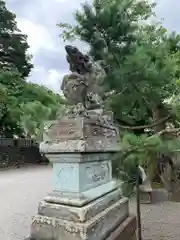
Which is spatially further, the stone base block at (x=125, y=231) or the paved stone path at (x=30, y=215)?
the paved stone path at (x=30, y=215)

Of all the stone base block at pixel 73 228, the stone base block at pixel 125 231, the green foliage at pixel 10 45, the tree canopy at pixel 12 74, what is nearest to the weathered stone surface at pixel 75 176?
the stone base block at pixel 73 228

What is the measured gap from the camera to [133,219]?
9.73 feet

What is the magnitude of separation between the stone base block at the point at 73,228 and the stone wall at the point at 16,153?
10097mm

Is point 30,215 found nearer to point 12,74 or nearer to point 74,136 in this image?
point 74,136

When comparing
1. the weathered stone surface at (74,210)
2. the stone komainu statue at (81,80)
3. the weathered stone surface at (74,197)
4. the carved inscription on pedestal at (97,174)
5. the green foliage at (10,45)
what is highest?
the green foliage at (10,45)

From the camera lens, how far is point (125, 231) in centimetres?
267

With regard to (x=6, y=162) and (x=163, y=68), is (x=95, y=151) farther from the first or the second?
(x=6, y=162)

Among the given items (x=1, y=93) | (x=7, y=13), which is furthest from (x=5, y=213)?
(x=7, y=13)

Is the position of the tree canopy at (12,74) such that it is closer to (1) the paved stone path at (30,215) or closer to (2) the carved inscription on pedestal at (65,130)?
(1) the paved stone path at (30,215)

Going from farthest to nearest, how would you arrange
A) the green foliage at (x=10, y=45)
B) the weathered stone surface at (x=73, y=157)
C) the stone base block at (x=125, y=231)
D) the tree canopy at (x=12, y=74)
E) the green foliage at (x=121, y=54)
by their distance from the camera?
the green foliage at (x=10, y=45) → the tree canopy at (x=12, y=74) → the green foliage at (x=121, y=54) → the stone base block at (x=125, y=231) → the weathered stone surface at (x=73, y=157)

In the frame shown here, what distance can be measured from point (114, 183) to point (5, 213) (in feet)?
8.66

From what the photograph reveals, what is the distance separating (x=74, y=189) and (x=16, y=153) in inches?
446

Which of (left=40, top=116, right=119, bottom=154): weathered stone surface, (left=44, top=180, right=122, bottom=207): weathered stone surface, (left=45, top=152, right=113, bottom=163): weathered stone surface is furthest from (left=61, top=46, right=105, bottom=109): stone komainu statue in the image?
(left=44, top=180, right=122, bottom=207): weathered stone surface

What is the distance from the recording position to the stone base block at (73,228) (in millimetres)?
2076
